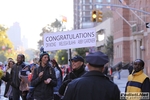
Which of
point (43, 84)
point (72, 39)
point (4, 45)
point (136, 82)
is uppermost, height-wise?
point (4, 45)

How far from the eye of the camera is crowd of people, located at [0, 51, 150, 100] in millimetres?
4551

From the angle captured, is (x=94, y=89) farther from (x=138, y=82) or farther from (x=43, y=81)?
(x=43, y=81)

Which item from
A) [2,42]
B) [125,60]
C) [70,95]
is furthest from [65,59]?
[70,95]

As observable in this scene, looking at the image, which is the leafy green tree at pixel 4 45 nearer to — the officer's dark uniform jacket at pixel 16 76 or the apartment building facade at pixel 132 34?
A: the apartment building facade at pixel 132 34

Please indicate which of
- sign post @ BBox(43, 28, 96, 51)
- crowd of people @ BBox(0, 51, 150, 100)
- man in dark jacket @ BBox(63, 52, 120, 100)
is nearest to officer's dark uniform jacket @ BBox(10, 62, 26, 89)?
crowd of people @ BBox(0, 51, 150, 100)

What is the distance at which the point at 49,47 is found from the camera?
10203 millimetres

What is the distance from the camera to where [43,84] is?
27.8 feet

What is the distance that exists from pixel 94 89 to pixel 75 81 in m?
0.25

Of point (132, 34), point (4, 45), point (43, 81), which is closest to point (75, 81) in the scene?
point (43, 81)

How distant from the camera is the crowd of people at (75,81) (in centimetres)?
455

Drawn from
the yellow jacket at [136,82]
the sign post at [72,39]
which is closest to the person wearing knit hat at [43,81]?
the sign post at [72,39]

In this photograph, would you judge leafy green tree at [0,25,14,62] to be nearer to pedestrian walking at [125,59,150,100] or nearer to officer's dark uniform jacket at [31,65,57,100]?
officer's dark uniform jacket at [31,65,57,100]

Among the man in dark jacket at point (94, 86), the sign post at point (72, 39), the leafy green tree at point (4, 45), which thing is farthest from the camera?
the leafy green tree at point (4, 45)

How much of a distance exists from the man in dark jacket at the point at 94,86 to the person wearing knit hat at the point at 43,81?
12.4ft
